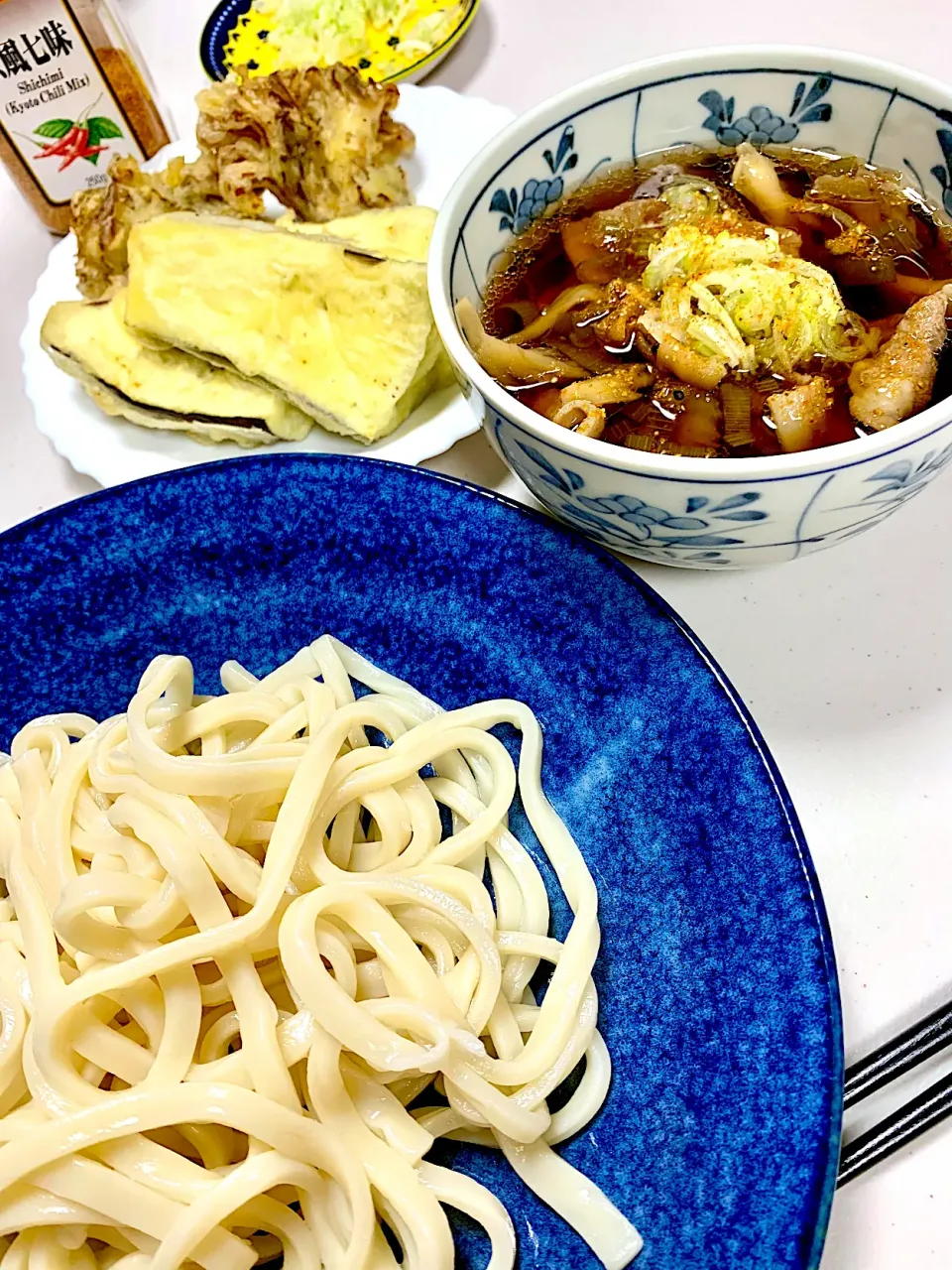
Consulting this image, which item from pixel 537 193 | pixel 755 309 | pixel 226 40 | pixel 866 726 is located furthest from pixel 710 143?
pixel 226 40

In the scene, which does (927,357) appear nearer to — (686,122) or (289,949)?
→ (686,122)

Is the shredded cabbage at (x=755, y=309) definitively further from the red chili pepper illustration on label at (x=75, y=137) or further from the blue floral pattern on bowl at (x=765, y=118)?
the red chili pepper illustration on label at (x=75, y=137)


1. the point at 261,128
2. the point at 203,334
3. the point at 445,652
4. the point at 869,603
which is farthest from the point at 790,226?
the point at 261,128

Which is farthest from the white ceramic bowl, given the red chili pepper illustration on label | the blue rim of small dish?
the red chili pepper illustration on label

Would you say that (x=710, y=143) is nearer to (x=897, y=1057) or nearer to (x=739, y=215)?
(x=739, y=215)

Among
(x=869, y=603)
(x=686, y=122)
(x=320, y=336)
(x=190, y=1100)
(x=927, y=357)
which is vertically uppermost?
(x=686, y=122)

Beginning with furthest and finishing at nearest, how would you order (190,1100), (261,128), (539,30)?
(539,30) → (261,128) → (190,1100)

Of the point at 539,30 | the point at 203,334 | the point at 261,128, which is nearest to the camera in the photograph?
the point at 203,334

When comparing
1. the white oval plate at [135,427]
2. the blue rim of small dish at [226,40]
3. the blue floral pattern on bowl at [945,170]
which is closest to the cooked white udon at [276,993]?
the white oval plate at [135,427]
